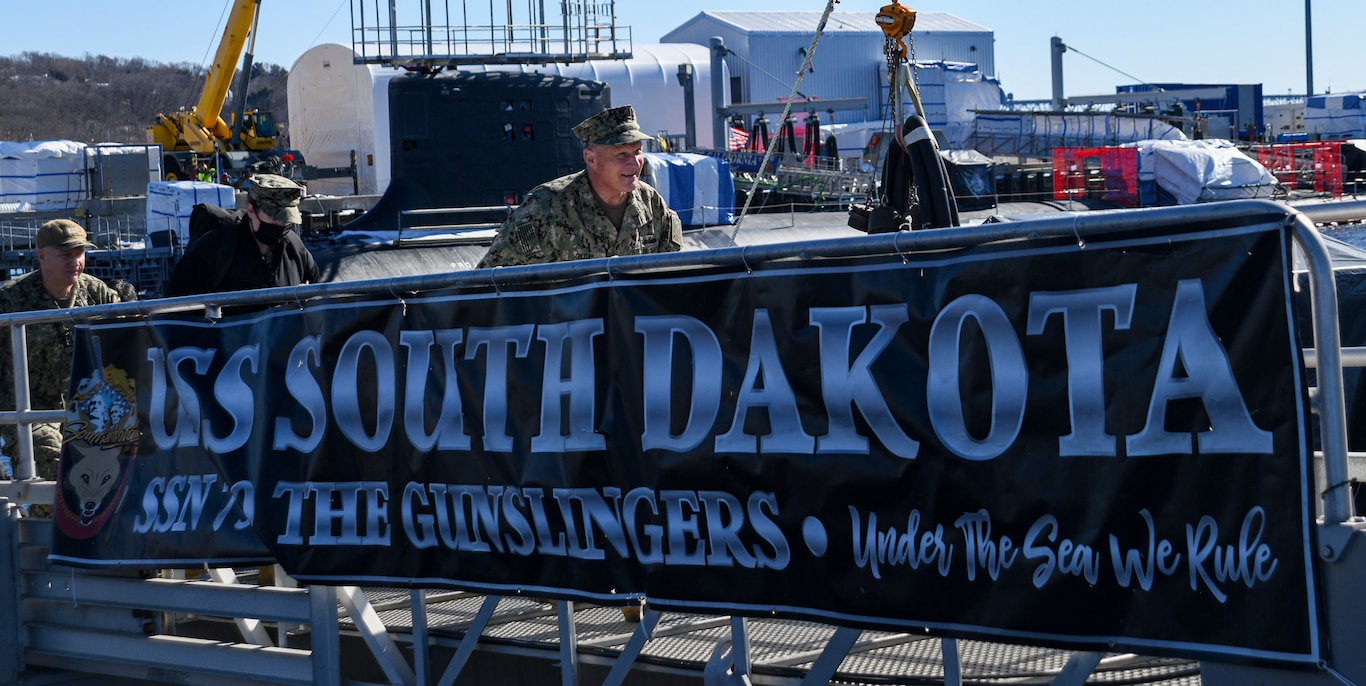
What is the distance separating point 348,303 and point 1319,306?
11.2ft

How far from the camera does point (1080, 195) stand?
34750 millimetres

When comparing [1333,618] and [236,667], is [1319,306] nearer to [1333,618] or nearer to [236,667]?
[1333,618]

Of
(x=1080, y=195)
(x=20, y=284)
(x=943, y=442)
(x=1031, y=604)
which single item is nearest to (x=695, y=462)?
(x=943, y=442)

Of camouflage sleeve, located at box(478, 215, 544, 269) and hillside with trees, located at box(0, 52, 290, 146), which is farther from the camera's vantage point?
hillside with trees, located at box(0, 52, 290, 146)

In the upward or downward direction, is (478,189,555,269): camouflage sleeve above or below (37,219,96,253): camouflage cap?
below

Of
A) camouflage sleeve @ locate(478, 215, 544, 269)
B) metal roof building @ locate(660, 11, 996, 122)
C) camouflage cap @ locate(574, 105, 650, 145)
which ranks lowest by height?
camouflage sleeve @ locate(478, 215, 544, 269)

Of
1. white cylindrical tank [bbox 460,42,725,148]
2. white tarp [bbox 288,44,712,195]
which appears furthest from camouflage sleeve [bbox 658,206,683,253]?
white cylindrical tank [bbox 460,42,725,148]

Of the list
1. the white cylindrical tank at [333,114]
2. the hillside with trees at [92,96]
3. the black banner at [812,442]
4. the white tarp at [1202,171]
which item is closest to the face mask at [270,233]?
the black banner at [812,442]

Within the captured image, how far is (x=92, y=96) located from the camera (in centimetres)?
11950

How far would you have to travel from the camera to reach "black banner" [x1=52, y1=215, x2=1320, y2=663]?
3209 mm

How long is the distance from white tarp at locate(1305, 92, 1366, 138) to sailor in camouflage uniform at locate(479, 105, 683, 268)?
64.3 m

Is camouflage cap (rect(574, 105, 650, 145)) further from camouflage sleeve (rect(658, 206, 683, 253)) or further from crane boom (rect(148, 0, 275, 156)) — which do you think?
crane boom (rect(148, 0, 275, 156))

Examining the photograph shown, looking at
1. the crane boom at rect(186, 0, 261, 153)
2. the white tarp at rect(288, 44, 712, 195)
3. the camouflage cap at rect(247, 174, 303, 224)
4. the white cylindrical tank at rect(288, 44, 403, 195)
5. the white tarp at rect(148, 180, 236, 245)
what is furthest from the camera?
the white tarp at rect(288, 44, 712, 195)

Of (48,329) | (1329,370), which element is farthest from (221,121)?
(1329,370)
